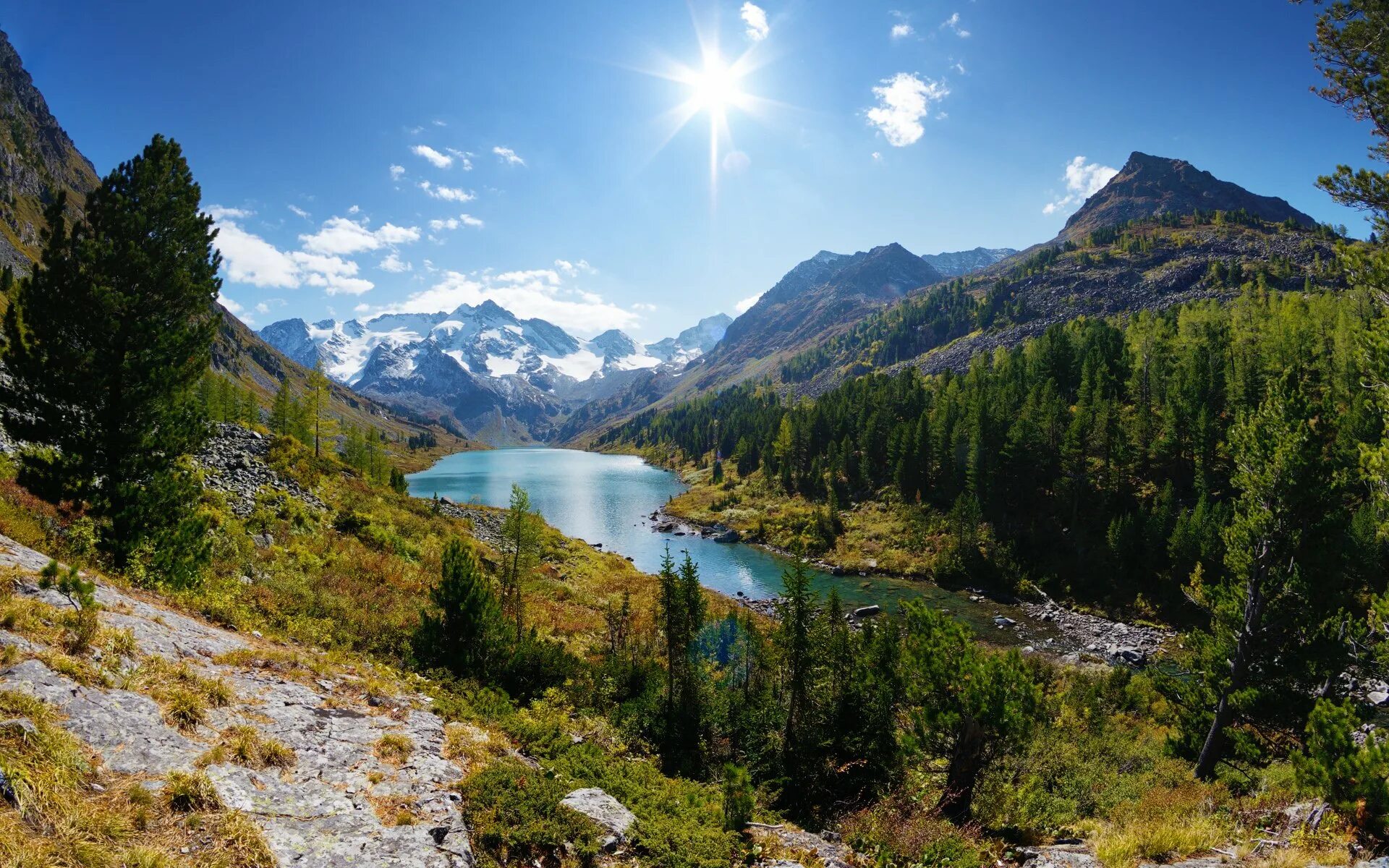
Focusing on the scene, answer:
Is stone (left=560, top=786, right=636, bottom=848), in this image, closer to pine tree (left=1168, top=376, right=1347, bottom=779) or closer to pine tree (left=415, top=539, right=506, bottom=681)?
pine tree (left=415, top=539, right=506, bottom=681)

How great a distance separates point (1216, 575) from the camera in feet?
172

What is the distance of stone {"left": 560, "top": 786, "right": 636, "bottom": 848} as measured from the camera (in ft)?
32.3

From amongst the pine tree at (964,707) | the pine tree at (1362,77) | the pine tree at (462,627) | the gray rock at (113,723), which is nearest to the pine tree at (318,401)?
the pine tree at (462,627)

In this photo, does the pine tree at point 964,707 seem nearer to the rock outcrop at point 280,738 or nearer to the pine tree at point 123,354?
the rock outcrop at point 280,738

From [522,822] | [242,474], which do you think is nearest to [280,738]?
[522,822]

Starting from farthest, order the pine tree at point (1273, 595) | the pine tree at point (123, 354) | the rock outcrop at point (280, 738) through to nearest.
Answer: the pine tree at point (1273, 595)
the pine tree at point (123, 354)
the rock outcrop at point (280, 738)

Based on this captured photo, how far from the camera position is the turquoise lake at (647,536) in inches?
2356

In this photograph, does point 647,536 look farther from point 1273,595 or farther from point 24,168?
point 24,168

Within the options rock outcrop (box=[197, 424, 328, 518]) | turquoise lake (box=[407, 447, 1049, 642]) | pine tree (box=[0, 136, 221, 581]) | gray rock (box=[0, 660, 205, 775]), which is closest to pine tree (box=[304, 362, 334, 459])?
rock outcrop (box=[197, 424, 328, 518])

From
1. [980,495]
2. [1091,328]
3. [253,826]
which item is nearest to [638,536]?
[980,495]

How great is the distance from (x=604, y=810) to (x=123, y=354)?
58.6ft

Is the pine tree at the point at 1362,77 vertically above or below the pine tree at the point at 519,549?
above

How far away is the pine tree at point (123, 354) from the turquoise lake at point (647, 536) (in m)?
30.9

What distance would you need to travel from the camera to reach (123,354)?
15727mm
